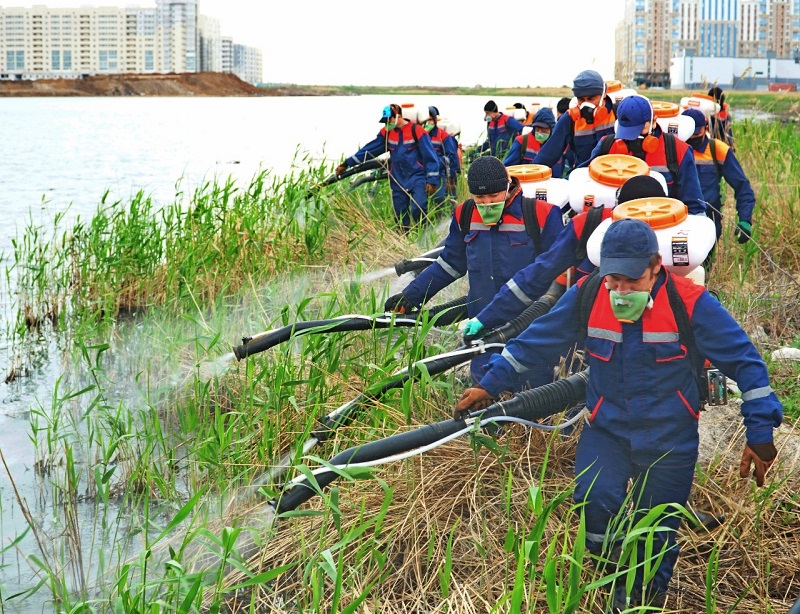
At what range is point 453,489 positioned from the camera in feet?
15.4

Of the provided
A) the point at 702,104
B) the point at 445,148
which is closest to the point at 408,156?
the point at 445,148

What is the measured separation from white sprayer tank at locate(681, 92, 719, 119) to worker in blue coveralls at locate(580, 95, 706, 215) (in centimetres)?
228

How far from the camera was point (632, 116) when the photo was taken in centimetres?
685

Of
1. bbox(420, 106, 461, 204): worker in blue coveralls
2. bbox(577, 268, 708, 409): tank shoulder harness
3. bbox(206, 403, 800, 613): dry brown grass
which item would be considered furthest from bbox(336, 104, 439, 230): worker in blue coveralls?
bbox(577, 268, 708, 409): tank shoulder harness

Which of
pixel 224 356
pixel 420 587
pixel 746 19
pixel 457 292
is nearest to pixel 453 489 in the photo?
pixel 420 587

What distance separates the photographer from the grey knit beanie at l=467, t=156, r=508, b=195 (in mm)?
5598

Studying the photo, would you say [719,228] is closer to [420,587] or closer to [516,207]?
[516,207]

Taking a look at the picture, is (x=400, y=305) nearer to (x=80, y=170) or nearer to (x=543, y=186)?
(x=543, y=186)

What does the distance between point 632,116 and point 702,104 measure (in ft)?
8.53

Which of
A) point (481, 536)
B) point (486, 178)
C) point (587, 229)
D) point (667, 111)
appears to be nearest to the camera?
point (481, 536)

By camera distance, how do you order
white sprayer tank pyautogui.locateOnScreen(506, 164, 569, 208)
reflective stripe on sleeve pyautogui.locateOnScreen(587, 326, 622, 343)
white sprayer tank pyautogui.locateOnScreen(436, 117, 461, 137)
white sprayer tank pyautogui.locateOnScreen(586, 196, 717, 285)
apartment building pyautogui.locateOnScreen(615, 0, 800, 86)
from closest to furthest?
reflective stripe on sleeve pyautogui.locateOnScreen(587, 326, 622, 343) < white sprayer tank pyautogui.locateOnScreen(586, 196, 717, 285) < white sprayer tank pyautogui.locateOnScreen(506, 164, 569, 208) < white sprayer tank pyautogui.locateOnScreen(436, 117, 461, 137) < apartment building pyautogui.locateOnScreen(615, 0, 800, 86)

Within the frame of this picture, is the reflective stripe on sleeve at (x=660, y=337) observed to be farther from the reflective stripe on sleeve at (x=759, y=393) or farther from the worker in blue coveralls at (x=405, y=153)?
the worker in blue coveralls at (x=405, y=153)

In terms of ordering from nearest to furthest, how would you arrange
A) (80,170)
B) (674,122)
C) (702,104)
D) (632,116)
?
(632,116), (674,122), (702,104), (80,170)

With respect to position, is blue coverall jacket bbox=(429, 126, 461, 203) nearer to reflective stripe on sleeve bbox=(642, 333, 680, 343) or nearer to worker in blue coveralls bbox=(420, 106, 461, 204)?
worker in blue coveralls bbox=(420, 106, 461, 204)
